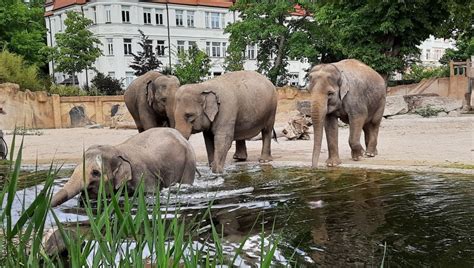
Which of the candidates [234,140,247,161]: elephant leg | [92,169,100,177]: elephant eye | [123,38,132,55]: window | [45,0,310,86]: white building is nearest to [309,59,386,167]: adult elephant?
[234,140,247,161]: elephant leg

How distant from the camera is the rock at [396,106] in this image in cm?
2378

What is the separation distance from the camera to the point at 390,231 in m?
4.30

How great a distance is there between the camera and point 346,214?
496 cm

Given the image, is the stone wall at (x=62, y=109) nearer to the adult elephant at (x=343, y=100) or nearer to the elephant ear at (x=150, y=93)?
the elephant ear at (x=150, y=93)

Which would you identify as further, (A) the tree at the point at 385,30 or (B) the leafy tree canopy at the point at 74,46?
(B) the leafy tree canopy at the point at 74,46

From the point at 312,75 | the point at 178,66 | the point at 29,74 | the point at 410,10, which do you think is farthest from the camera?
the point at 178,66

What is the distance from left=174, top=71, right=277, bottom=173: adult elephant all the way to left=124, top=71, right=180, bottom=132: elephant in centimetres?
106

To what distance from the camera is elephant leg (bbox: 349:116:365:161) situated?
897 cm

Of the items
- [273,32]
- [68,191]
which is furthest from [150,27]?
[68,191]

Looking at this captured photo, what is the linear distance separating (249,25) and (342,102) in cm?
2952

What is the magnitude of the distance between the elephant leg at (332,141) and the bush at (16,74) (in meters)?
23.8

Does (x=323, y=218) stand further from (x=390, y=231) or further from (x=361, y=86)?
(x=361, y=86)

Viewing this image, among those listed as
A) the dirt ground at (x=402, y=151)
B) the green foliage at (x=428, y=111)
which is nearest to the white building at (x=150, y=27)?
the green foliage at (x=428, y=111)

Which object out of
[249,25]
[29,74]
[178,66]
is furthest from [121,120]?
[249,25]
